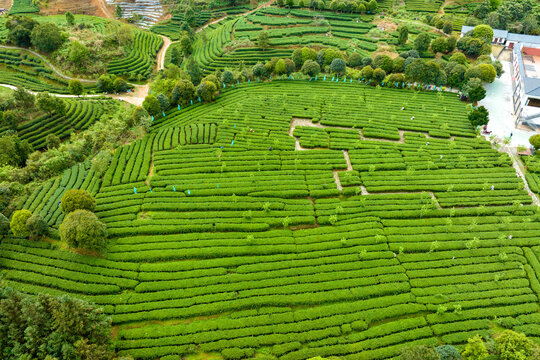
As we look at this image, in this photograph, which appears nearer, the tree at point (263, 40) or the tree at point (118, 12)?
the tree at point (263, 40)

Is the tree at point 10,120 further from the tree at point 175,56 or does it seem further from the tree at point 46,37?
the tree at point 175,56

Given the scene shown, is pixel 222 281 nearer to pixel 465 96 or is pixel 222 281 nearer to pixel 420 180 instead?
pixel 420 180

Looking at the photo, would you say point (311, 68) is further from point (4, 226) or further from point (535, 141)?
point (4, 226)

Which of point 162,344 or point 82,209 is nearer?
point 162,344

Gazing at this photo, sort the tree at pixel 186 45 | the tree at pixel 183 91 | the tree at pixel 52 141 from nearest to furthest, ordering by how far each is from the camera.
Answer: the tree at pixel 52 141 → the tree at pixel 183 91 → the tree at pixel 186 45

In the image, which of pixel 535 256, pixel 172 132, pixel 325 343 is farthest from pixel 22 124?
pixel 535 256

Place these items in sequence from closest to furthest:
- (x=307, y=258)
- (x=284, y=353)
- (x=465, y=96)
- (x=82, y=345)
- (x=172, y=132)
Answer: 1. (x=82, y=345)
2. (x=284, y=353)
3. (x=307, y=258)
4. (x=172, y=132)
5. (x=465, y=96)

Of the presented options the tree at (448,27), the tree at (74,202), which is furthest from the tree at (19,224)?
the tree at (448,27)
